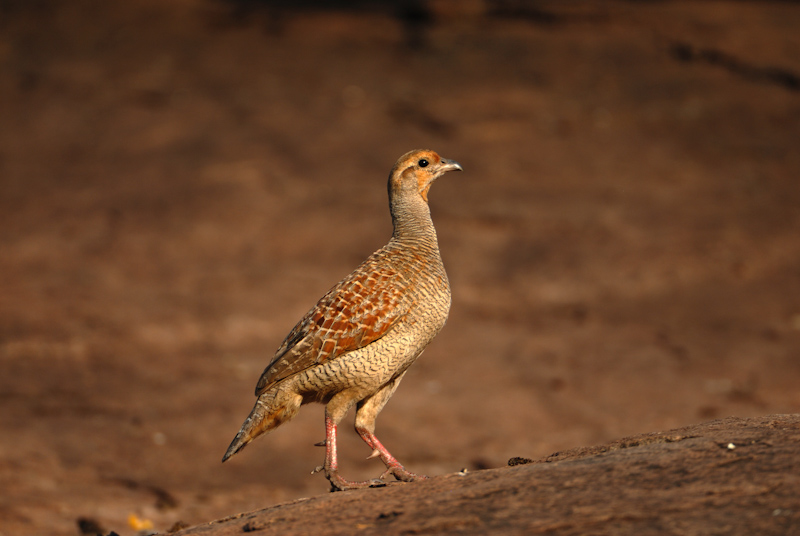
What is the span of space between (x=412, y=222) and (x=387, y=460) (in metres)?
1.83

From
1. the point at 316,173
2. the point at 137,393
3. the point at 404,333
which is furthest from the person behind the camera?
the point at 316,173

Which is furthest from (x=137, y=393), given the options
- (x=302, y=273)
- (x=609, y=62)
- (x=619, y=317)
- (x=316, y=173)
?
(x=609, y=62)

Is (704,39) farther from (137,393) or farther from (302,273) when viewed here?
(137,393)

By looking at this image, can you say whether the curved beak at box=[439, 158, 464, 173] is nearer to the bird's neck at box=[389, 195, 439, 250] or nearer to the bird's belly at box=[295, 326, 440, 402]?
the bird's neck at box=[389, 195, 439, 250]

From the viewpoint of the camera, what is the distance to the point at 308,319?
5680 mm

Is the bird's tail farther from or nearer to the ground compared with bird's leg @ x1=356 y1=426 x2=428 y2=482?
farther from the ground

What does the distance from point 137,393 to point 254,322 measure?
233cm

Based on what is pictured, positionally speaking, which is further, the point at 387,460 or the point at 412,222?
the point at 412,222

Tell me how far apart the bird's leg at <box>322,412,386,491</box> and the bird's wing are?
1.42 feet

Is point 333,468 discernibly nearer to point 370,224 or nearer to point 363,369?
point 363,369

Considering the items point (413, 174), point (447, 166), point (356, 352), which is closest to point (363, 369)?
point (356, 352)

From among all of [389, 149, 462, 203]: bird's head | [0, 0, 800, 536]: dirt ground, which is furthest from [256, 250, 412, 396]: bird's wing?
[0, 0, 800, 536]: dirt ground

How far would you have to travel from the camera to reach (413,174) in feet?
21.1

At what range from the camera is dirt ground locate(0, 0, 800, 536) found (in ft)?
35.1
